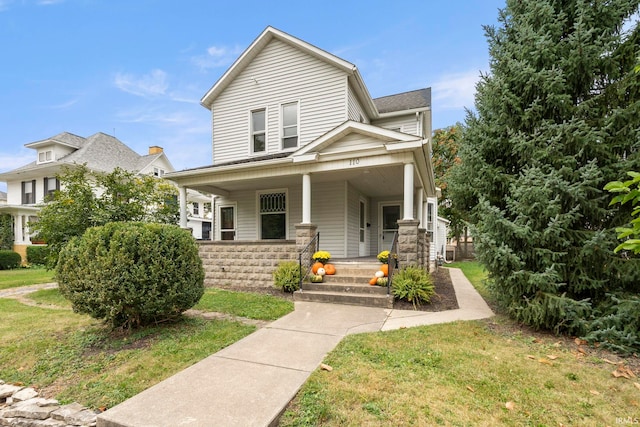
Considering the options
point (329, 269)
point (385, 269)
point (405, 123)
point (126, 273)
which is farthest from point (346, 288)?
point (405, 123)

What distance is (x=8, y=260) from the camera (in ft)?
51.3

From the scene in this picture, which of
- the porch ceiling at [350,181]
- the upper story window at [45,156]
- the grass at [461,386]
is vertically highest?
the upper story window at [45,156]

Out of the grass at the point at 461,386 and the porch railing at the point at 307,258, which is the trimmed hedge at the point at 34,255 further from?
the grass at the point at 461,386

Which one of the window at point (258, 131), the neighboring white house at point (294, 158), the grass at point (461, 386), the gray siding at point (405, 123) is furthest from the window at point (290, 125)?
the grass at point (461, 386)

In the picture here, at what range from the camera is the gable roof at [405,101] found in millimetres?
12008

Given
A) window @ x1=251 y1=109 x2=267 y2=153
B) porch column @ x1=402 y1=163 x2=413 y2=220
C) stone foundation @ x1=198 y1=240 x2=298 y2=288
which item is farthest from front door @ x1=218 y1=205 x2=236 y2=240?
porch column @ x1=402 y1=163 x2=413 y2=220

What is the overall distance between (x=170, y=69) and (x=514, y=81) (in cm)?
1685

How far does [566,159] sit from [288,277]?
19.4 ft

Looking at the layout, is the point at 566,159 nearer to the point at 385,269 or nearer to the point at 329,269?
the point at 385,269

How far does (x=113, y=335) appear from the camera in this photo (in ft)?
14.6

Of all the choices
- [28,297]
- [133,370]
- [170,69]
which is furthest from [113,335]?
[170,69]

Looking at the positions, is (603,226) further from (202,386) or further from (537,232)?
(202,386)

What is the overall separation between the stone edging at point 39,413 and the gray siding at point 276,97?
8650 millimetres

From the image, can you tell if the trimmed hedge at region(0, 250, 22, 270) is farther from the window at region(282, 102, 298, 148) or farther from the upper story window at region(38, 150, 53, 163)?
the window at region(282, 102, 298, 148)
